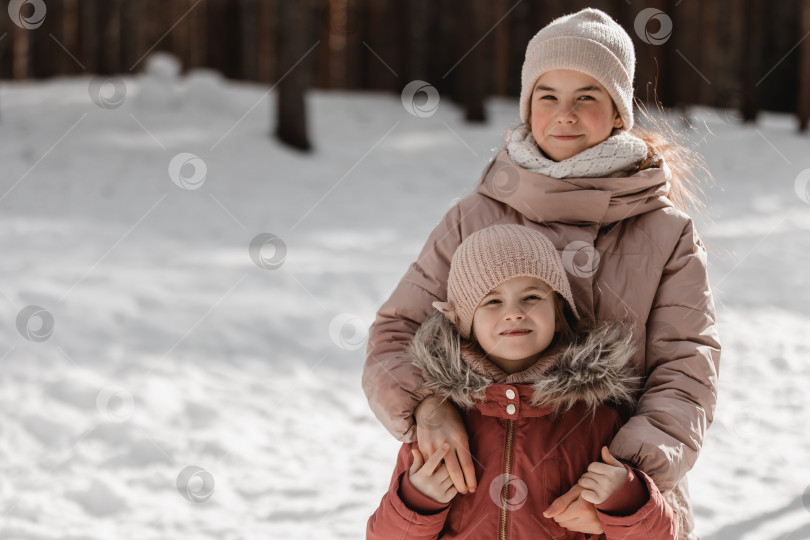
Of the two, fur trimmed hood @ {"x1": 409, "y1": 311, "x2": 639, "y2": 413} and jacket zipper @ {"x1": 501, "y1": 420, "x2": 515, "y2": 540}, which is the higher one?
fur trimmed hood @ {"x1": 409, "y1": 311, "x2": 639, "y2": 413}

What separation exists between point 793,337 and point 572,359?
440 cm

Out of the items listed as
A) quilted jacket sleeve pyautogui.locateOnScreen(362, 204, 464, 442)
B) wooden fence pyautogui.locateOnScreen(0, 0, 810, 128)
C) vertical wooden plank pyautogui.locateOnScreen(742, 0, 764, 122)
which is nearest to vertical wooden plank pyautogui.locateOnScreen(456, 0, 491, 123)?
wooden fence pyautogui.locateOnScreen(0, 0, 810, 128)

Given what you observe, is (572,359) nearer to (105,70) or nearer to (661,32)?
(661,32)

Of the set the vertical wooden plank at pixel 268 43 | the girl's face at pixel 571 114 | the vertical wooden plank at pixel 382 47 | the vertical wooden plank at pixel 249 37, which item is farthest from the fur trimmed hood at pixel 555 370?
the vertical wooden plank at pixel 249 37

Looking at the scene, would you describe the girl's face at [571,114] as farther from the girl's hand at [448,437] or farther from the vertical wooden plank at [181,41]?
the vertical wooden plank at [181,41]

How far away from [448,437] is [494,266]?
0.40 metres

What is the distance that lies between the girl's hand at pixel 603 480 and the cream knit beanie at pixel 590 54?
86cm

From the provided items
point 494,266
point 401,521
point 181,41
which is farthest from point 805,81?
point 181,41

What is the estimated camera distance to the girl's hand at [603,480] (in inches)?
67.6

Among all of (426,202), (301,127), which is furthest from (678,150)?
(301,127)

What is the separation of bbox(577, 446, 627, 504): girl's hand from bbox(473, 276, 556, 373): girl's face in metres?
0.29

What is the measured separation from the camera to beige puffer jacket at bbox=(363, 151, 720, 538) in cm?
181

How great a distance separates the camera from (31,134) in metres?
9.65

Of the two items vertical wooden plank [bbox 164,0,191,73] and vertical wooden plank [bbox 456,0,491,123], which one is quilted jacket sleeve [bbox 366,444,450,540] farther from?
vertical wooden plank [bbox 164,0,191,73]
